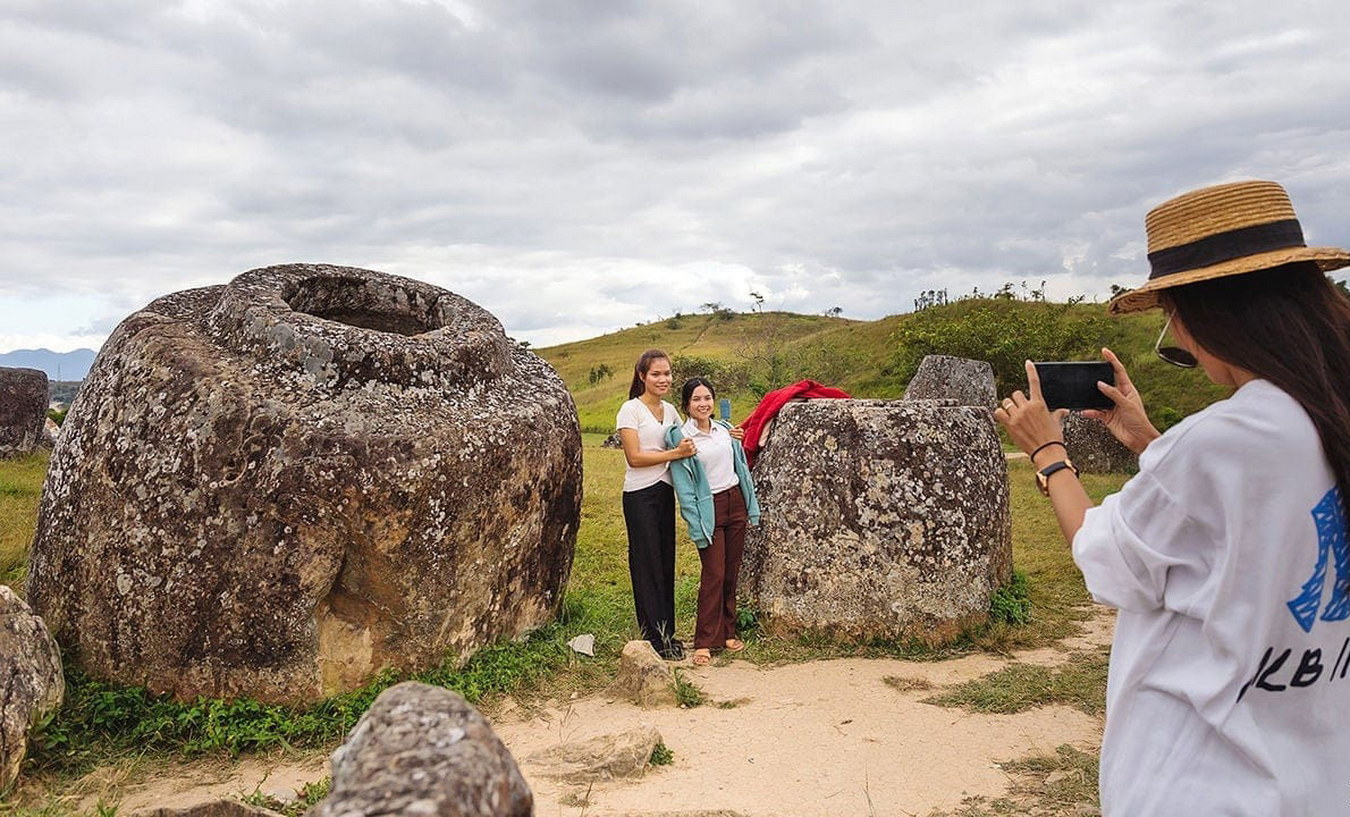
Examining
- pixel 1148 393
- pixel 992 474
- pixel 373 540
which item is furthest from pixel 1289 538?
pixel 1148 393

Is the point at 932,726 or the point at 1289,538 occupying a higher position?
the point at 1289,538

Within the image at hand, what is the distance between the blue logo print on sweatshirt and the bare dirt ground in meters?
3.35

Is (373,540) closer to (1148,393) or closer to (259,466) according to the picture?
(259,466)

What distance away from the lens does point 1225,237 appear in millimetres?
Answer: 2502

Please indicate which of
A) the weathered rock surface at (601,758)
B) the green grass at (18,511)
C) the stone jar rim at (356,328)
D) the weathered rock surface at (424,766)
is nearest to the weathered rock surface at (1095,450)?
the stone jar rim at (356,328)

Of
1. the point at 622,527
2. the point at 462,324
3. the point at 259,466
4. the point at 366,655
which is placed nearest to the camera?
the point at 259,466

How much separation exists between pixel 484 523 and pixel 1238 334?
532cm

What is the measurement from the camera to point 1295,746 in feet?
7.62

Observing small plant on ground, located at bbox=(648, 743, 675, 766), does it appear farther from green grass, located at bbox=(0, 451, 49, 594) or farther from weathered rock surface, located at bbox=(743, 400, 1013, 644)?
green grass, located at bbox=(0, 451, 49, 594)

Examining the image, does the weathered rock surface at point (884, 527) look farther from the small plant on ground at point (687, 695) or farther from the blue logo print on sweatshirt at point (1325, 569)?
the blue logo print on sweatshirt at point (1325, 569)

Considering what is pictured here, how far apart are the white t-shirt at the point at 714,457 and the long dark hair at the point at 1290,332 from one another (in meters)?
5.76

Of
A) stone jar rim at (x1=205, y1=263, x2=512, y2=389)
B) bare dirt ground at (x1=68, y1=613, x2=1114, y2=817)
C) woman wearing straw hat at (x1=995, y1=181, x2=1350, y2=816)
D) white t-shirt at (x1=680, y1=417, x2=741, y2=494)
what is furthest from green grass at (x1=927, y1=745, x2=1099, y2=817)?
stone jar rim at (x1=205, y1=263, x2=512, y2=389)

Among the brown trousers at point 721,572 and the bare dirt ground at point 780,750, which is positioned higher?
the brown trousers at point 721,572

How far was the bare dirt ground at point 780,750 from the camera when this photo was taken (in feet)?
17.6
